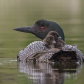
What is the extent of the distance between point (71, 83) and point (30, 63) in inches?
95.3

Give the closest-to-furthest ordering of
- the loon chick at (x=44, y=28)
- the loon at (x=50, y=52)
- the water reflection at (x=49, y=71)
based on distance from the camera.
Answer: the water reflection at (x=49, y=71) → the loon at (x=50, y=52) → the loon chick at (x=44, y=28)

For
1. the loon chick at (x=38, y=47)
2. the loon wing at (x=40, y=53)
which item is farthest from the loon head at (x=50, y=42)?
the loon wing at (x=40, y=53)

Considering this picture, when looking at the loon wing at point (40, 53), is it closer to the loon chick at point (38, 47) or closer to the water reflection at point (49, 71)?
the loon chick at point (38, 47)

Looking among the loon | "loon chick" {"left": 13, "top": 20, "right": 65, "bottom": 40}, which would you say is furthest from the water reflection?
"loon chick" {"left": 13, "top": 20, "right": 65, "bottom": 40}

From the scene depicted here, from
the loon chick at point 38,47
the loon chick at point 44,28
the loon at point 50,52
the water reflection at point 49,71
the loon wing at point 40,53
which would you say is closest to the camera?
the water reflection at point 49,71

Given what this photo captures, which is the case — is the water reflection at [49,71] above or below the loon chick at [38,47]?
below

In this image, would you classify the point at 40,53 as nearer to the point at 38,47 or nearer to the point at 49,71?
the point at 38,47

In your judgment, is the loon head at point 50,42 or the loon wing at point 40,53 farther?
the loon head at point 50,42

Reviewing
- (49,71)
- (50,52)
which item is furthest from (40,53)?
(49,71)

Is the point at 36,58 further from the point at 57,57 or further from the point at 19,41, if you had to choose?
the point at 19,41

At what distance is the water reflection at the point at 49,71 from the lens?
7.52 meters

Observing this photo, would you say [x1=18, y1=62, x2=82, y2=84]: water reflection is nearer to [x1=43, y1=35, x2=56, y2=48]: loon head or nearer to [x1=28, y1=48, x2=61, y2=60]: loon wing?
[x1=28, y1=48, x2=61, y2=60]: loon wing

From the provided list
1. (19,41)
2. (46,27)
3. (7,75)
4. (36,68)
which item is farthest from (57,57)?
(19,41)

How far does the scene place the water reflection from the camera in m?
7.52
